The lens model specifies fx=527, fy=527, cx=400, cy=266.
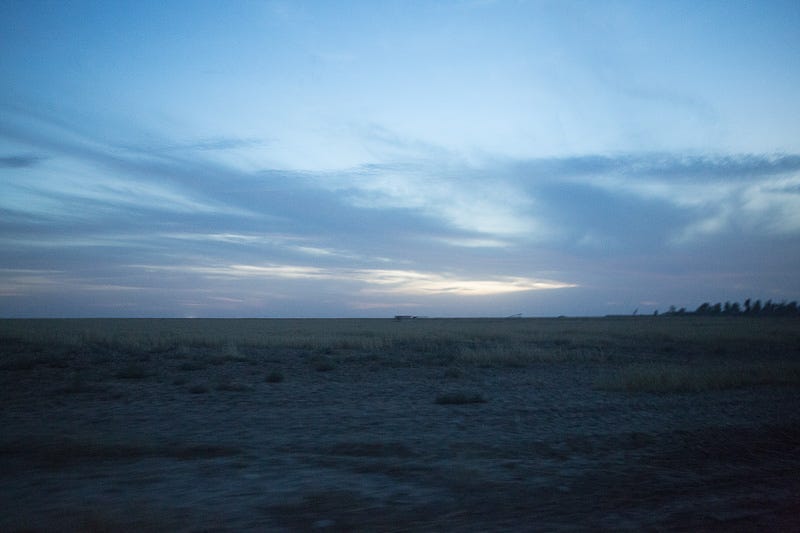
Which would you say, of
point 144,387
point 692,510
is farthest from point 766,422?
point 144,387

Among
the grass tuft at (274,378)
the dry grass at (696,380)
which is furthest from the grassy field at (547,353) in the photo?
the grass tuft at (274,378)

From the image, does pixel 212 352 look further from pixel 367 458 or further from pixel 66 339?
pixel 367 458

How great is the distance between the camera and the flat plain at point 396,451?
6.08m

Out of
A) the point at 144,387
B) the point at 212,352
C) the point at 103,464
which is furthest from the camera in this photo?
the point at 212,352

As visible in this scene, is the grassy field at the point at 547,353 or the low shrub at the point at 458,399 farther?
the grassy field at the point at 547,353

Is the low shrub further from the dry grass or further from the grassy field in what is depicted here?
the grassy field

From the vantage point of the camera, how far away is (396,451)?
912 cm

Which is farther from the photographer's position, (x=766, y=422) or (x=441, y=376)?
(x=441, y=376)

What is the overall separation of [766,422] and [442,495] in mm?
9077

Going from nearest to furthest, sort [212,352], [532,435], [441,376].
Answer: [532,435], [441,376], [212,352]

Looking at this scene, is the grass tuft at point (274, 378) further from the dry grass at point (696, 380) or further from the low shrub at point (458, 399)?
the dry grass at point (696, 380)

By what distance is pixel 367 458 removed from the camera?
8.66m

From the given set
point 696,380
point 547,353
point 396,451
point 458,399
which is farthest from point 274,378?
point 547,353

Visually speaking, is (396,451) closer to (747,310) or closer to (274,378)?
(274,378)
